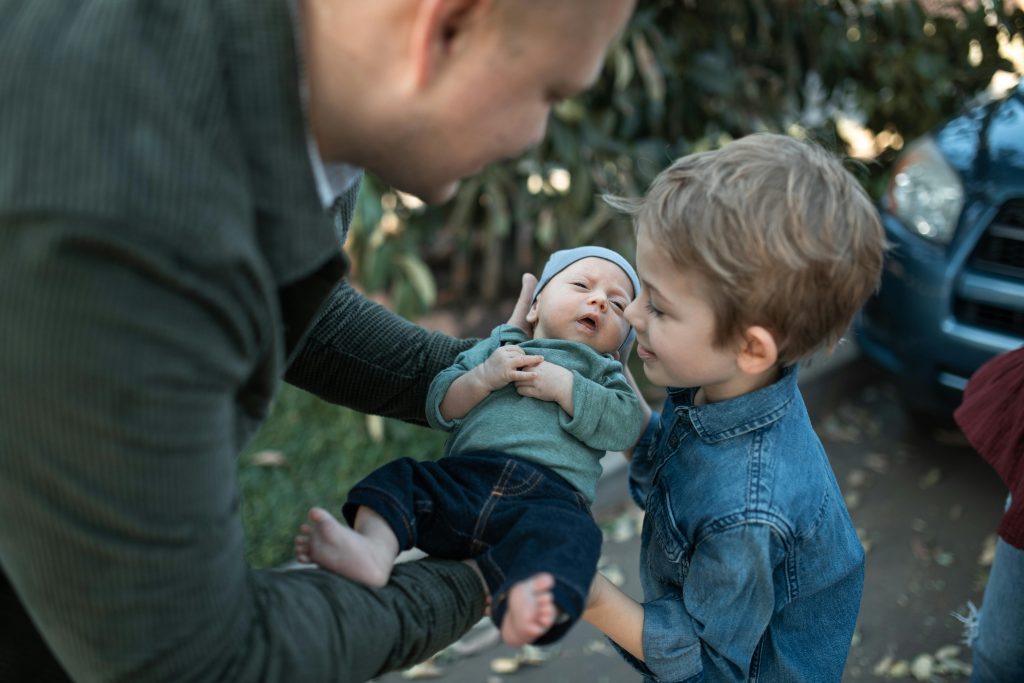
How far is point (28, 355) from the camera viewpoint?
91cm

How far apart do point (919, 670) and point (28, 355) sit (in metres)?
2.93

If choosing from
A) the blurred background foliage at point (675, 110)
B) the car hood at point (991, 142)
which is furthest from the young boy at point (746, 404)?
the blurred background foliage at point (675, 110)

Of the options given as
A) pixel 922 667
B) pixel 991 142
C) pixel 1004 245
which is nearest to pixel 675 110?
pixel 991 142

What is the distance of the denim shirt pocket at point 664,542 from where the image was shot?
1.67 metres

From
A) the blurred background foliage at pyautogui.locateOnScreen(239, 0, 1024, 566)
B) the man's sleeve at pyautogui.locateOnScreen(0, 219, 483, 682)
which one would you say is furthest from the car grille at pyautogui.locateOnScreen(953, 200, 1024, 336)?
the man's sleeve at pyautogui.locateOnScreen(0, 219, 483, 682)

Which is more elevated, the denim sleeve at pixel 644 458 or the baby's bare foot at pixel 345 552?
the baby's bare foot at pixel 345 552

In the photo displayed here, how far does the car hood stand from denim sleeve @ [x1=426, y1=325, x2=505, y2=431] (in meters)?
2.56

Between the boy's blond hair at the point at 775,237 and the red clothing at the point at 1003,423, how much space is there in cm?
66

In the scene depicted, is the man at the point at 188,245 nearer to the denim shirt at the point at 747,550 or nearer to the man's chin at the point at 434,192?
the man's chin at the point at 434,192

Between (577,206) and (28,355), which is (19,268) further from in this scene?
(577,206)

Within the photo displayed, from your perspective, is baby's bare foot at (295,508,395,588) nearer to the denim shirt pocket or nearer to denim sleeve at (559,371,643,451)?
denim sleeve at (559,371,643,451)

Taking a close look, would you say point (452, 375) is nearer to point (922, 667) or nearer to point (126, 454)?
point (126, 454)

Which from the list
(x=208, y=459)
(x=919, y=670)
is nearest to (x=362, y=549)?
(x=208, y=459)

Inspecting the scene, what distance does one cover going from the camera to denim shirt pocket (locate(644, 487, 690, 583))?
167 cm
